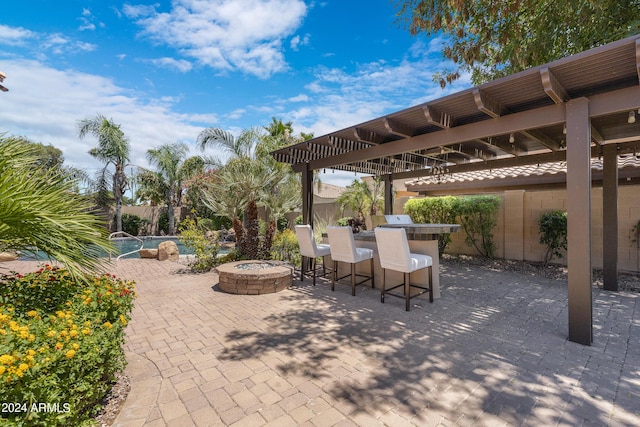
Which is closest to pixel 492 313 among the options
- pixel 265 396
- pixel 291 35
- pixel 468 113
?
pixel 468 113

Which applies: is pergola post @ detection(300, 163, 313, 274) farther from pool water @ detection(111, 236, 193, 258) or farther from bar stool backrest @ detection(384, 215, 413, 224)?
pool water @ detection(111, 236, 193, 258)

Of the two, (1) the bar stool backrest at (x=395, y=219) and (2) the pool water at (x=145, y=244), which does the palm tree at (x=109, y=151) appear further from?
(1) the bar stool backrest at (x=395, y=219)

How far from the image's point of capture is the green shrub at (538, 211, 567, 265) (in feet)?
24.0

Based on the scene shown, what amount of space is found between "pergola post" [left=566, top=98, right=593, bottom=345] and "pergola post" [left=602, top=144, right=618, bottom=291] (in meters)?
3.35

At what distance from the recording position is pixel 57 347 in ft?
5.41

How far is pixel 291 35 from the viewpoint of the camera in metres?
8.46

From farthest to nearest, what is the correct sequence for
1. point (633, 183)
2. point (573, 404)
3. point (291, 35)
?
point (291, 35)
point (633, 183)
point (573, 404)

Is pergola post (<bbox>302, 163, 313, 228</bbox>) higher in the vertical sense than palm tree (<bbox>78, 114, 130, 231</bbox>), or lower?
lower

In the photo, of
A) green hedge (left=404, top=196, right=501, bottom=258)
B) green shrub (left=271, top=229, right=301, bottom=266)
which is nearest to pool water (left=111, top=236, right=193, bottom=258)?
green shrub (left=271, top=229, right=301, bottom=266)

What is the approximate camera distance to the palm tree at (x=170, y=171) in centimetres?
1830

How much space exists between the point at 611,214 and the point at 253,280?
699cm

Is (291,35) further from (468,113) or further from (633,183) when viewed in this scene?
(633,183)

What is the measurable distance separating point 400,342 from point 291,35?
855 centimetres

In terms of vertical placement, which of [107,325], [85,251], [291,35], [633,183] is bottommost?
[107,325]
